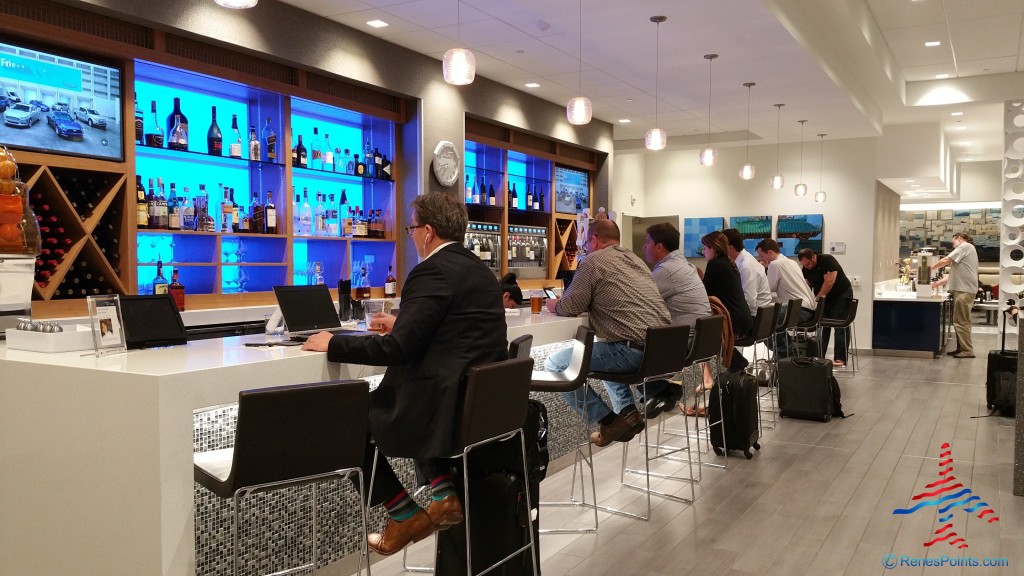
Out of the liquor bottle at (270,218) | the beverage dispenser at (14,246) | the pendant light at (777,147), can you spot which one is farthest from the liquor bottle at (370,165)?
the pendant light at (777,147)

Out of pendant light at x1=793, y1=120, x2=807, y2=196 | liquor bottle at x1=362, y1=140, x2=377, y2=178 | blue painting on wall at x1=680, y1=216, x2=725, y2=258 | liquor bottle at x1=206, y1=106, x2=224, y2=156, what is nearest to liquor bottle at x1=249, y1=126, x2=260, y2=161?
liquor bottle at x1=206, y1=106, x2=224, y2=156

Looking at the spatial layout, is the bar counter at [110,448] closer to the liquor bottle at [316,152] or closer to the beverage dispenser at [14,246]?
the beverage dispenser at [14,246]

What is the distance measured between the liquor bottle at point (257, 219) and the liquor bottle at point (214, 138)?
428mm

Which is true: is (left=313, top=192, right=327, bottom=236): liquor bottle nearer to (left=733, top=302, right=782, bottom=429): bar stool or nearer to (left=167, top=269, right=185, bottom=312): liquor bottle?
(left=167, top=269, right=185, bottom=312): liquor bottle

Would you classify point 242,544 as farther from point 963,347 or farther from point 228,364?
point 963,347

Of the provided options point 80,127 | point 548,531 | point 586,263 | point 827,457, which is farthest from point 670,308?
point 80,127

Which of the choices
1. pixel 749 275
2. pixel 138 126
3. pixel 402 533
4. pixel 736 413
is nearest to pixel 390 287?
pixel 138 126

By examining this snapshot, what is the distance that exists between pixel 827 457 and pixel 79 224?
4.84 metres

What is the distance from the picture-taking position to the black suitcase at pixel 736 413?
520cm

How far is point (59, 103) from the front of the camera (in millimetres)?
4176

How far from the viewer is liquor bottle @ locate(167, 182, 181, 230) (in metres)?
4.78

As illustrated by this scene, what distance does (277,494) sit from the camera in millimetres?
2932

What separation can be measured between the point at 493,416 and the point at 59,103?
3.17 m

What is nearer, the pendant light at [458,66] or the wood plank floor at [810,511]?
the wood plank floor at [810,511]
